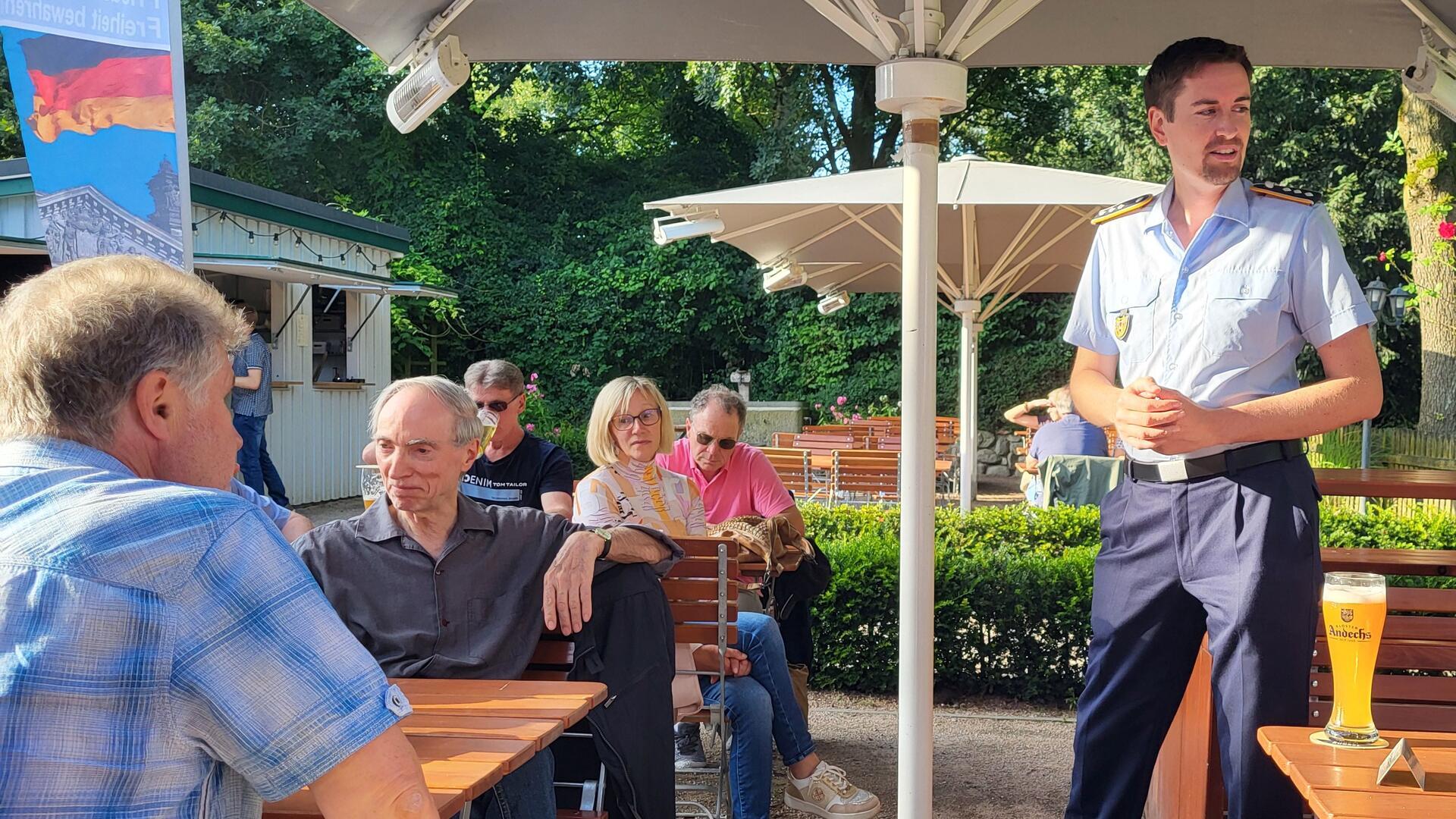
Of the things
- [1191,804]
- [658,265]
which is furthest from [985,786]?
[658,265]

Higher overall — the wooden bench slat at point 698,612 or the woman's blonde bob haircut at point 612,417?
the woman's blonde bob haircut at point 612,417

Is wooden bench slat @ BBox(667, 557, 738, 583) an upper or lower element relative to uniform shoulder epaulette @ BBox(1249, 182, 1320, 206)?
lower

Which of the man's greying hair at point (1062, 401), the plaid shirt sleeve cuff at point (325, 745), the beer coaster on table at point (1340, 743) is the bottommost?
the beer coaster on table at point (1340, 743)

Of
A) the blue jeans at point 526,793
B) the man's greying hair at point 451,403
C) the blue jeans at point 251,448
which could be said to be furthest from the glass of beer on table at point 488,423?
the blue jeans at point 251,448

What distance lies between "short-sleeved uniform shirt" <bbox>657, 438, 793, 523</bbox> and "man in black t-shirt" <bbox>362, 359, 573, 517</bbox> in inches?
16.1

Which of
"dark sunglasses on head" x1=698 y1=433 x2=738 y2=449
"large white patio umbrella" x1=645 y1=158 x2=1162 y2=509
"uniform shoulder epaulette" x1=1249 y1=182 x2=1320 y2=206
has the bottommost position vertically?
"dark sunglasses on head" x1=698 y1=433 x2=738 y2=449

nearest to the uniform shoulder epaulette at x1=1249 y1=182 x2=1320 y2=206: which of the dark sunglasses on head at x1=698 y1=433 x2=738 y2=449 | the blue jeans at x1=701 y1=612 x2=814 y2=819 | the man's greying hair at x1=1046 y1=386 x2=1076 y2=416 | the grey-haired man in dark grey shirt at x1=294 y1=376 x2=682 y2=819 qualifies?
the grey-haired man in dark grey shirt at x1=294 y1=376 x2=682 y2=819

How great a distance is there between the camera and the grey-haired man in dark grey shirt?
8.42 ft

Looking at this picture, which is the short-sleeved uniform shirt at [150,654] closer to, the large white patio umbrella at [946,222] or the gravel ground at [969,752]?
the gravel ground at [969,752]

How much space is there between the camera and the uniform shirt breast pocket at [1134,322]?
232 cm

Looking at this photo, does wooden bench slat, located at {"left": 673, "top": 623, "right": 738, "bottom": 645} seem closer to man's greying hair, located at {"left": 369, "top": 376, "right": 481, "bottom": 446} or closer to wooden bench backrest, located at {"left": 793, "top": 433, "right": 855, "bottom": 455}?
man's greying hair, located at {"left": 369, "top": 376, "right": 481, "bottom": 446}

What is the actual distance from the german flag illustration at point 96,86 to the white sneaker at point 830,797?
8.81 feet

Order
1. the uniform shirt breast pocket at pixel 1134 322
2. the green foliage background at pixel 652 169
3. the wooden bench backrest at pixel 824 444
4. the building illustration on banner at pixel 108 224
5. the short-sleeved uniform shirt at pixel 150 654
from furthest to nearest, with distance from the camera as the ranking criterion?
1. the green foliage background at pixel 652 169
2. the wooden bench backrest at pixel 824 444
3. the building illustration on banner at pixel 108 224
4. the uniform shirt breast pocket at pixel 1134 322
5. the short-sleeved uniform shirt at pixel 150 654

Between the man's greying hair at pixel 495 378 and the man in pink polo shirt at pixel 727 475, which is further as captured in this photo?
the man's greying hair at pixel 495 378
